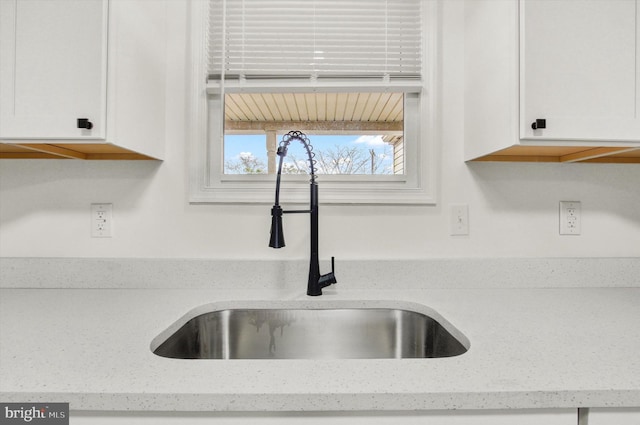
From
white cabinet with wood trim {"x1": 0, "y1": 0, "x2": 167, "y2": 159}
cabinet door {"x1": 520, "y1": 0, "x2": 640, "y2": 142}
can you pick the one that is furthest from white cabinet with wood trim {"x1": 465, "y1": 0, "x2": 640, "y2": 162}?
white cabinet with wood trim {"x1": 0, "y1": 0, "x2": 167, "y2": 159}

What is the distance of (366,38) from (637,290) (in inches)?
53.3

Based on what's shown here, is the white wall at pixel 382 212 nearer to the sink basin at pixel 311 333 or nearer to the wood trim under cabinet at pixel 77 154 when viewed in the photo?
the wood trim under cabinet at pixel 77 154

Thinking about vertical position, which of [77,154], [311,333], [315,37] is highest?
[315,37]

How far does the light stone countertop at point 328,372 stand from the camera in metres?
0.59

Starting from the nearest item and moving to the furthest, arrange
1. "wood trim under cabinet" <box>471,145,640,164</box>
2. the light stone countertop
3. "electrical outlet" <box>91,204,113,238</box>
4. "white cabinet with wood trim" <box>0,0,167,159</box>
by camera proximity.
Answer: the light stone countertop
"white cabinet with wood trim" <box>0,0,167,159</box>
"wood trim under cabinet" <box>471,145,640,164</box>
"electrical outlet" <box>91,204,113,238</box>

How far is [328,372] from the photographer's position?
0.65 m

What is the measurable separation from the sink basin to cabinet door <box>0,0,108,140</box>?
718 millimetres

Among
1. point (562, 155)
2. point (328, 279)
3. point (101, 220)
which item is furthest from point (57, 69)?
point (562, 155)

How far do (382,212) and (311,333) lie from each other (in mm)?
513

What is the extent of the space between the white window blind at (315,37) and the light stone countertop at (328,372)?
951 millimetres

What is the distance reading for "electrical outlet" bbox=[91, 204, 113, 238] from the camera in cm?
130

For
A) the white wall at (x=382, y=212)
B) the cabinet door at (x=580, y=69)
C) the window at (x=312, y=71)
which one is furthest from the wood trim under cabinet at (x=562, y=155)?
the window at (x=312, y=71)

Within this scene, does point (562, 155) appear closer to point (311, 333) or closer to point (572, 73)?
point (572, 73)

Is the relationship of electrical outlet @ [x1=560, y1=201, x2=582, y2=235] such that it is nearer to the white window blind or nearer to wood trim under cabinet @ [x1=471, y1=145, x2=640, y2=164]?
wood trim under cabinet @ [x1=471, y1=145, x2=640, y2=164]
